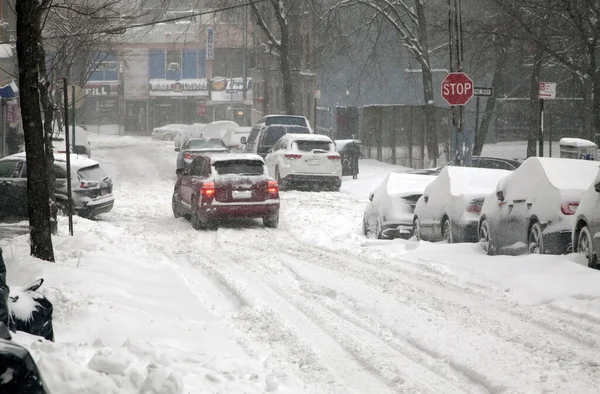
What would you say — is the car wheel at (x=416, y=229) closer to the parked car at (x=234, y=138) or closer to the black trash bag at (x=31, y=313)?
the black trash bag at (x=31, y=313)

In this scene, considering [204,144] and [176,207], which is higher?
[204,144]

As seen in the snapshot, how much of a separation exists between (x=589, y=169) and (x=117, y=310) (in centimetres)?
713

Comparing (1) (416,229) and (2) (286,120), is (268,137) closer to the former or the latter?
(2) (286,120)

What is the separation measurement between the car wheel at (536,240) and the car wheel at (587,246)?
0.85 m

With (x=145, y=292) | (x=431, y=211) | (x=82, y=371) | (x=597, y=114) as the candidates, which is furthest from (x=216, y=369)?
(x=597, y=114)

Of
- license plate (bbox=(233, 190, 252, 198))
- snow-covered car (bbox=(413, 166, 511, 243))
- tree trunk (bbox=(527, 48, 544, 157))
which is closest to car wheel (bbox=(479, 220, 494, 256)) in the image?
snow-covered car (bbox=(413, 166, 511, 243))

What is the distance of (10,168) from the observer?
20500mm

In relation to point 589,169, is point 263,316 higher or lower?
lower

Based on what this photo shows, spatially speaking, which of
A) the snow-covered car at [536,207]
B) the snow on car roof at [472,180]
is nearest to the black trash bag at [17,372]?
the snow-covered car at [536,207]

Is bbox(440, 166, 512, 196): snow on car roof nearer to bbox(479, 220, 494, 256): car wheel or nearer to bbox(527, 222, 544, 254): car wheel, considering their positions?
bbox(479, 220, 494, 256): car wheel

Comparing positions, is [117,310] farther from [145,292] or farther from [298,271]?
[298,271]

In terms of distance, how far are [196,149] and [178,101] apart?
164 feet

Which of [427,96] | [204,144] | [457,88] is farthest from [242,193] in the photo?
[427,96]

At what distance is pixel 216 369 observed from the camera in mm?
7117
